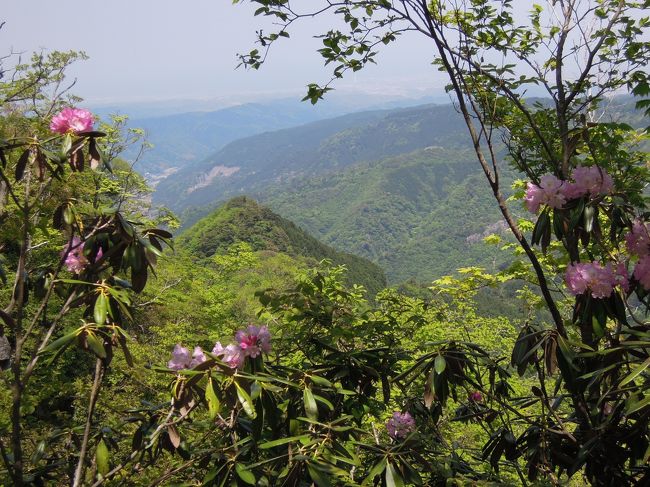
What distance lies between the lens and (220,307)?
14297 millimetres

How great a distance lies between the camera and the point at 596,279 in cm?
174

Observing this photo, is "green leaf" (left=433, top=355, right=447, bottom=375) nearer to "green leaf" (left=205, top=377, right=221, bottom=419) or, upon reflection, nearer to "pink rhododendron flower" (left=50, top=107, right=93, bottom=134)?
"green leaf" (left=205, top=377, right=221, bottom=419)

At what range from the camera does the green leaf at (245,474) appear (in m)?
1.40

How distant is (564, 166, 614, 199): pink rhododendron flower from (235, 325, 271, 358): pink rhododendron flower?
1319 millimetres

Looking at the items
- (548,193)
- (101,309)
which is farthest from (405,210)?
(101,309)

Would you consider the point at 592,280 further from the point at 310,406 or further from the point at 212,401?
the point at 212,401

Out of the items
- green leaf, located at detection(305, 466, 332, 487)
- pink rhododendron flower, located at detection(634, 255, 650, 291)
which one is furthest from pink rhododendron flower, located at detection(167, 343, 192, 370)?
pink rhododendron flower, located at detection(634, 255, 650, 291)

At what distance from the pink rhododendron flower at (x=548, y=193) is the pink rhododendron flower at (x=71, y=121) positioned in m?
1.75

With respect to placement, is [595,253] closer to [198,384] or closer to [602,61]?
[602,61]

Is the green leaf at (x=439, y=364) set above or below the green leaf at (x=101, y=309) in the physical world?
below

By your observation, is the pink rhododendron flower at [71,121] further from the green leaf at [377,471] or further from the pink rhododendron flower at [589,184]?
the pink rhododendron flower at [589,184]

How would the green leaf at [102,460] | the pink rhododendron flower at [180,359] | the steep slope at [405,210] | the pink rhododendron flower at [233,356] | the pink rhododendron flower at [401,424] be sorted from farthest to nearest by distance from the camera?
the steep slope at [405,210] → the pink rhododendron flower at [401,424] → the pink rhododendron flower at [233,356] → the pink rhododendron flower at [180,359] → the green leaf at [102,460]

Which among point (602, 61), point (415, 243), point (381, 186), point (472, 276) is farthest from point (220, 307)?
point (381, 186)

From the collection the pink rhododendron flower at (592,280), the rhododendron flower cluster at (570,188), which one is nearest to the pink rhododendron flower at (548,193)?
the rhododendron flower cluster at (570,188)
